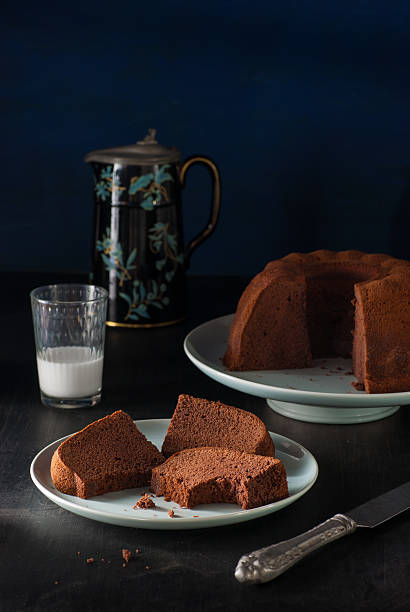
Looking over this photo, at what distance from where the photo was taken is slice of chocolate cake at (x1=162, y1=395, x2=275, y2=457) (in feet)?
3.21

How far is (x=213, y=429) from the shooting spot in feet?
3.31

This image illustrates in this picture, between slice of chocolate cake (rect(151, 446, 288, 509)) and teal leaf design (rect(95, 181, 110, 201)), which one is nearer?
slice of chocolate cake (rect(151, 446, 288, 509))

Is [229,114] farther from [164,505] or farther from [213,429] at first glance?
[164,505]

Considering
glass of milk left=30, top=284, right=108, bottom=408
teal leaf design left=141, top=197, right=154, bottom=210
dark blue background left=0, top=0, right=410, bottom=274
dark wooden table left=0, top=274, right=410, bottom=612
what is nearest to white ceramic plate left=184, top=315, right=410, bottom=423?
dark wooden table left=0, top=274, right=410, bottom=612

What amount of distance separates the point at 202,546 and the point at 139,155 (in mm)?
865

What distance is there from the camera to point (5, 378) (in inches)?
53.6

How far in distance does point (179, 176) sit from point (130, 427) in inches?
28.1

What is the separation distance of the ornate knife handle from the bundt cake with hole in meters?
0.42

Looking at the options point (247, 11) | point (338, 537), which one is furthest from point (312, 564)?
point (247, 11)

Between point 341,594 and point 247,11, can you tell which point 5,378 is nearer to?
point 341,594

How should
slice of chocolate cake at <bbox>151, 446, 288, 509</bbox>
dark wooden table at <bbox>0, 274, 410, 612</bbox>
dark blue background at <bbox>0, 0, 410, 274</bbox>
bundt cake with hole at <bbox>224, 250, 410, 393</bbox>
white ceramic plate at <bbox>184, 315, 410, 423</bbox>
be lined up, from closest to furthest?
dark wooden table at <bbox>0, 274, 410, 612</bbox>
slice of chocolate cake at <bbox>151, 446, 288, 509</bbox>
white ceramic plate at <bbox>184, 315, 410, 423</bbox>
bundt cake with hole at <bbox>224, 250, 410, 393</bbox>
dark blue background at <bbox>0, 0, 410, 274</bbox>

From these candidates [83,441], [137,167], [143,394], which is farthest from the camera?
[137,167]

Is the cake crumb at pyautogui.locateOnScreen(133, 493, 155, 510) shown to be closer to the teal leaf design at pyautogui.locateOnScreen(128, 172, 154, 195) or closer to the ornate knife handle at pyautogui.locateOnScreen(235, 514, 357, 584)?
the ornate knife handle at pyautogui.locateOnScreen(235, 514, 357, 584)

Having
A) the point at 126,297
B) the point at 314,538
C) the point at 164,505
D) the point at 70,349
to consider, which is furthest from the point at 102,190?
the point at 314,538
